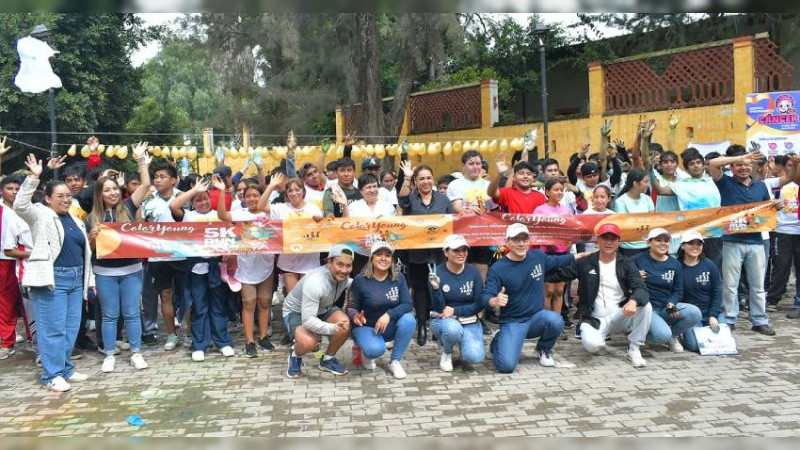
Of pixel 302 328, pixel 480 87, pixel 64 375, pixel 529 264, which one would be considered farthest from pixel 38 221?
pixel 480 87

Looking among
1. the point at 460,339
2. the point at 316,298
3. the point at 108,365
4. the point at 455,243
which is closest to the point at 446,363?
the point at 460,339

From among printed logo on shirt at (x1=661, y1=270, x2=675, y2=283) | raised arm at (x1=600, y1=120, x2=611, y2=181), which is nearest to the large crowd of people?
printed logo on shirt at (x1=661, y1=270, x2=675, y2=283)

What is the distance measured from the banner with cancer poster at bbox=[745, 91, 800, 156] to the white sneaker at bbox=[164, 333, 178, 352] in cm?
909

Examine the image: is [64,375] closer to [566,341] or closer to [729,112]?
[566,341]

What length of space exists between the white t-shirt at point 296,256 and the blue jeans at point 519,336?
2132 mm

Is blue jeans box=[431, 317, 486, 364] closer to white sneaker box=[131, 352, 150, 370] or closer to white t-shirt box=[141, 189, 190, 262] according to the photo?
white sneaker box=[131, 352, 150, 370]

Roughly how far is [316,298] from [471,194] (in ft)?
8.16

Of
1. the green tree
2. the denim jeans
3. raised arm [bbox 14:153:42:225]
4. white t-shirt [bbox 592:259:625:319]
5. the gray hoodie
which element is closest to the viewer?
raised arm [bbox 14:153:42:225]

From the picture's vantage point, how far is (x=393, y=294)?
6012 mm

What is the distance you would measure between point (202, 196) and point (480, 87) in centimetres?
1263

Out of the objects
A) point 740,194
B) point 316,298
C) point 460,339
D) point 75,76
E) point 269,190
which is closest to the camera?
point 316,298

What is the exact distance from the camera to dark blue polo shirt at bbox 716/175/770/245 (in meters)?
7.07

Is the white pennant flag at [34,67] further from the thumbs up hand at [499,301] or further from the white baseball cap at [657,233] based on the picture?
the white baseball cap at [657,233]

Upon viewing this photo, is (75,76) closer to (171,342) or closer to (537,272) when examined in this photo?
(171,342)
